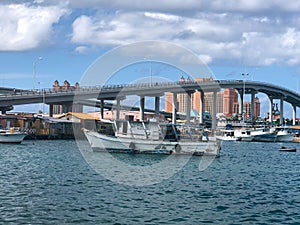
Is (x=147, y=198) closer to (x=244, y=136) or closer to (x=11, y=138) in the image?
(x=11, y=138)

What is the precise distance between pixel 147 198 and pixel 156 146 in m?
33.8

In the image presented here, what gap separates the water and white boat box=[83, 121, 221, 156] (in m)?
16.4

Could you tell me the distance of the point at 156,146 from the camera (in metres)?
67.8

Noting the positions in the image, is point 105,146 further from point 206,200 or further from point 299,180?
point 206,200

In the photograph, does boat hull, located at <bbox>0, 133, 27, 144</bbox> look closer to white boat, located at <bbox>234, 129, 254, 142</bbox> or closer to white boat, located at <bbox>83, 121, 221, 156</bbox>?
white boat, located at <bbox>83, 121, 221, 156</bbox>

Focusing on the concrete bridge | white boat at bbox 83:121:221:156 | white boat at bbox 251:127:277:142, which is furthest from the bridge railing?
white boat at bbox 83:121:221:156

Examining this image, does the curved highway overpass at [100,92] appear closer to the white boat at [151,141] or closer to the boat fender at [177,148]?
the white boat at [151,141]

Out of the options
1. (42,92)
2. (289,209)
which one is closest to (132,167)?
(289,209)

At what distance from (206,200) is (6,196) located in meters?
11.8

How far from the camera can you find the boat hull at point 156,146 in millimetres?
67688

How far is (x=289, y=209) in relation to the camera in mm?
31719

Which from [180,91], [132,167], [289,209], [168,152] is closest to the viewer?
[289,209]

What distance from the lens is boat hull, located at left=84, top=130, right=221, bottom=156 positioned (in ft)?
222

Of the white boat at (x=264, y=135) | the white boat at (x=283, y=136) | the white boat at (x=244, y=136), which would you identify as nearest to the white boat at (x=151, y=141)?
the white boat at (x=264, y=135)
